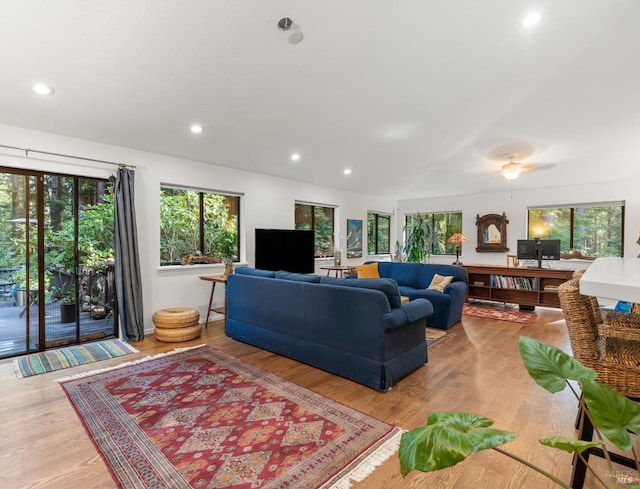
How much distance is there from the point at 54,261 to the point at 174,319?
1.49 meters

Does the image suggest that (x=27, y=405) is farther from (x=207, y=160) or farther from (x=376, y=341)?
(x=207, y=160)

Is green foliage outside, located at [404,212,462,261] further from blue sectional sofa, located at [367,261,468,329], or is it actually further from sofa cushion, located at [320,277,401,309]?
sofa cushion, located at [320,277,401,309]

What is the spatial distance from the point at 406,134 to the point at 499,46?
1.94 metres

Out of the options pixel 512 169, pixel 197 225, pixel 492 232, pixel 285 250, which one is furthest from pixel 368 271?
pixel 492 232

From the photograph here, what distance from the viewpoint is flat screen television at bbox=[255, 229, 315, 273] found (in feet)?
18.2

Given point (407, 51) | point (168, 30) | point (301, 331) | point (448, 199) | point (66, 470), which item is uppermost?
point (407, 51)

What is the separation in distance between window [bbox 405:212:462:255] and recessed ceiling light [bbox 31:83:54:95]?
26.3ft

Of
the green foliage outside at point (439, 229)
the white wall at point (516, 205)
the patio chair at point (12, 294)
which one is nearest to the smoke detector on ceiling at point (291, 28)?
the patio chair at point (12, 294)

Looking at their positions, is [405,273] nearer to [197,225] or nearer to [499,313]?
[499,313]

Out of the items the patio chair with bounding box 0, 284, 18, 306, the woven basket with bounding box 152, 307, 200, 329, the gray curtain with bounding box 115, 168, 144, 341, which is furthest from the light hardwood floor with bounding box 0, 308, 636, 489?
the patio chair with bounding box 0, 284, 18, 306

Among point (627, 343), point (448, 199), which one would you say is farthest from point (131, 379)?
point (448, 199)

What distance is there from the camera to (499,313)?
5.75 meters

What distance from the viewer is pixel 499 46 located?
3320 mm

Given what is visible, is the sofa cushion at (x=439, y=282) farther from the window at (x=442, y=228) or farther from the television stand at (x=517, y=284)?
the window at (x=442, y=228)
